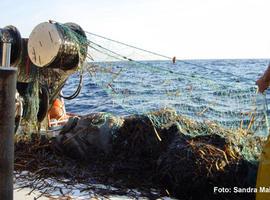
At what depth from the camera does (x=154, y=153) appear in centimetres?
450

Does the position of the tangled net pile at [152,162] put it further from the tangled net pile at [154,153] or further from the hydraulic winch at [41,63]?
the hydraulic winch at [41,63]

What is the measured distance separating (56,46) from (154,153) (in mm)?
2000

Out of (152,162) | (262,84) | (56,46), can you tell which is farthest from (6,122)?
(56,46)

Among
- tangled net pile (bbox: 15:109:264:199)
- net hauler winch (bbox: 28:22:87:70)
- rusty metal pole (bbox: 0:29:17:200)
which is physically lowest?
tangled net pile (bbox: 15:109:264:199)

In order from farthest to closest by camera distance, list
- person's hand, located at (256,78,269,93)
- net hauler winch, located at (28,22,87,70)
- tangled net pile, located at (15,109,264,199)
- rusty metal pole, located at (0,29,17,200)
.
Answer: net hauler winch, located at (28,22,87,70) < tangled net pile, located at (15,109,264,199) < person's hand, located at (256,78,269,93) < rusty metal pole, located at (0,29,17,200)

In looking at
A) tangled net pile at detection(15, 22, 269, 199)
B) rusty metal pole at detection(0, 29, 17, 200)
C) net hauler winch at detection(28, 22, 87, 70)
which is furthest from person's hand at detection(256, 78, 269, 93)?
net hauler winch at detection(28, 22, 87, 70)

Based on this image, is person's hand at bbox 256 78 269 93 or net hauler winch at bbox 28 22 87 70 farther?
net hauler winch at bbox 28 22 87 70

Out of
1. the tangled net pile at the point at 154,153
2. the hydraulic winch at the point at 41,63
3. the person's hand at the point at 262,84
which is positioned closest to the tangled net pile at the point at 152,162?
the tangled net pile at the point at 154,153

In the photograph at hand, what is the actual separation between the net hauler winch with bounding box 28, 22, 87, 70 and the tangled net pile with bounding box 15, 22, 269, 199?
216 mm

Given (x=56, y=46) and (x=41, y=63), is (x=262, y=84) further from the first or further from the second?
(x=41, y=63)

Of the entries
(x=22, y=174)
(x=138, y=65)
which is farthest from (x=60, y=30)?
(x=22, y=174)

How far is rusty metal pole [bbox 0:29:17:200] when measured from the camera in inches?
92.2

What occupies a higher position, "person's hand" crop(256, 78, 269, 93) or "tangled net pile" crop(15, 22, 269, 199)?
"person's hand" crop(256, 78, 269, 93)

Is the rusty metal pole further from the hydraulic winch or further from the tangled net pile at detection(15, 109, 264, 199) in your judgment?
the hydraulic winch
